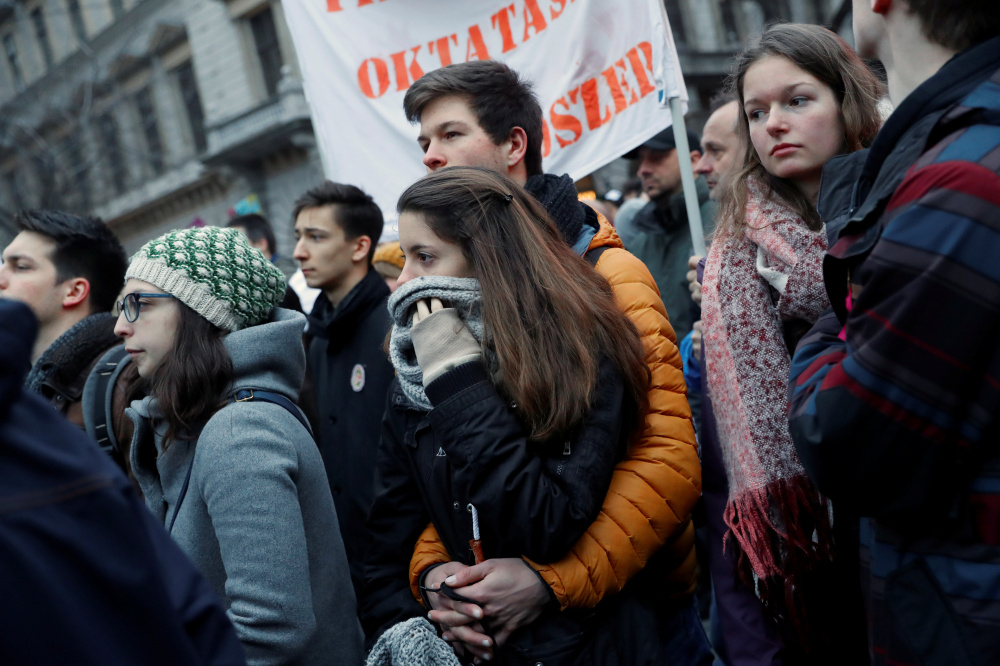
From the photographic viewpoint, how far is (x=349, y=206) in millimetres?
4254

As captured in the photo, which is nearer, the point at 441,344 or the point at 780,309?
the point at 441,344

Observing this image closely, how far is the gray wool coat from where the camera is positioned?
204 centimetres

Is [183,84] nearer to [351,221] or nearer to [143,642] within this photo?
[351,221]

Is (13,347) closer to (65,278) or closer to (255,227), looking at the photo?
(65,278)

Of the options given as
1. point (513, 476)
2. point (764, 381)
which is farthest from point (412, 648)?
point (764, 381)

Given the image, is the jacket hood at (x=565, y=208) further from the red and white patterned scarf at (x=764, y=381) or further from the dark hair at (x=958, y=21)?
the dark hair at (x=958, y=21)

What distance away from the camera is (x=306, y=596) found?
2.11 metres

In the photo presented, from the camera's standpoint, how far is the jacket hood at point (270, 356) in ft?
7.82

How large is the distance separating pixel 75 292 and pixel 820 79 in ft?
9.30

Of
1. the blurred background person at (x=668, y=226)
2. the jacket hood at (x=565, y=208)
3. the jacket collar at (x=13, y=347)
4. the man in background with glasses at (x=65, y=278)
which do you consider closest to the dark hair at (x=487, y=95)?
the jacket hood at (x=565, y=208)

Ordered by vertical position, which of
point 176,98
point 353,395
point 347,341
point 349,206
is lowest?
point 353,395

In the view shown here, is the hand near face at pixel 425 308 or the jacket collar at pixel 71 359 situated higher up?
the hand near face at pixel 425 308

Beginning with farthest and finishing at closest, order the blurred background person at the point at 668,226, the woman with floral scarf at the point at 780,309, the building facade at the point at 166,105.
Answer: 1. the building facade at the point at 166,105
2. the blurred background person at the point at 668,226
3. the woman with floral scarf at the point at 780,309

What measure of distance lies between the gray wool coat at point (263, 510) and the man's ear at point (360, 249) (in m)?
1.67
